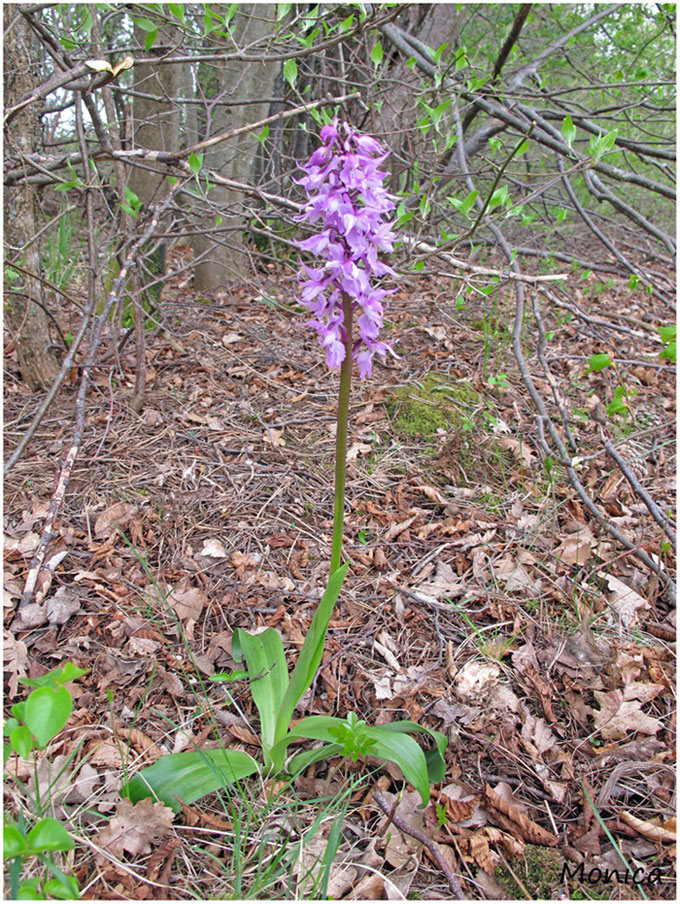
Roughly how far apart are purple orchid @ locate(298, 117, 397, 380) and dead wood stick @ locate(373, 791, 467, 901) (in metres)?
1.20

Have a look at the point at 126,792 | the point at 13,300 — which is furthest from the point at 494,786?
the point at 13,300

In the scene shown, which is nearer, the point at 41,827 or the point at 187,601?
the point at 41,827

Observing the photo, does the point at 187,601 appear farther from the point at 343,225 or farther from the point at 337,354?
the point at 343,225

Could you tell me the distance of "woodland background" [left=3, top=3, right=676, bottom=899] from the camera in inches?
60.3

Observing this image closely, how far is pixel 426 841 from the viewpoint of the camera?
59.0 inches

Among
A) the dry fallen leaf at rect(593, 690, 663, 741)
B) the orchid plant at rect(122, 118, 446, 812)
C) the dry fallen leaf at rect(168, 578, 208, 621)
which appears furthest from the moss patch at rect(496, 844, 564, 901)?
the dry fallen leaf at rect(168, 578, 208, 621)

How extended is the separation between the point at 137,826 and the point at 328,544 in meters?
1.22

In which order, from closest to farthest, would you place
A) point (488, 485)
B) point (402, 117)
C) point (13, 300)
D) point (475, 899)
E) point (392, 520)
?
point (475, 899) < point (392, 520) < point (488, 485) < point (13, 300) < point (402, 117)

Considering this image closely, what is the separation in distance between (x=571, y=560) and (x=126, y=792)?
70.8 inches

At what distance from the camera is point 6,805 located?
1.50 meters

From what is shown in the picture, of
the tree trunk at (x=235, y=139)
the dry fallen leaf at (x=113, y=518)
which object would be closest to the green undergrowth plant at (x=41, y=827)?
the dry fallen leaf at (x=113, y=518)

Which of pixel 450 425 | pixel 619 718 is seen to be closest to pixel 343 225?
A: pixel 619 718

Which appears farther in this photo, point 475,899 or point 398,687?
point 398,687

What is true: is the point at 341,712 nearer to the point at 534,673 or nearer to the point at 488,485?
the point at 534,673
